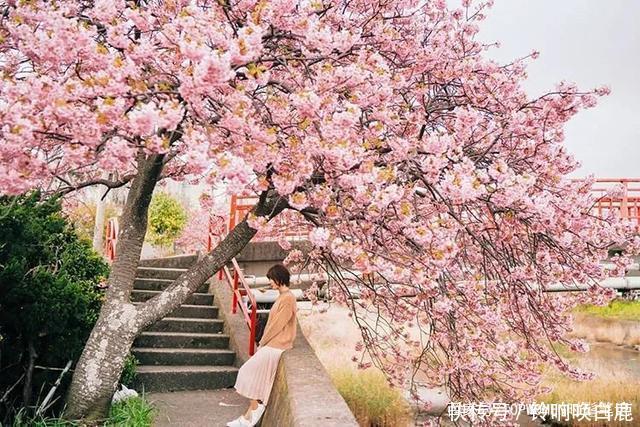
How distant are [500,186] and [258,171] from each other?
1.98m

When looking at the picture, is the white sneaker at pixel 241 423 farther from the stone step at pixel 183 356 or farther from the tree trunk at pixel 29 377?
the stone step at pixel 183 356

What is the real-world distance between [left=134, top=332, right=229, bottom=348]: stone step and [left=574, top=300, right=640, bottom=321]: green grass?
52.0 ft

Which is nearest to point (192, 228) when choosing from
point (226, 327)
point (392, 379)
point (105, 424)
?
point (226, 327)

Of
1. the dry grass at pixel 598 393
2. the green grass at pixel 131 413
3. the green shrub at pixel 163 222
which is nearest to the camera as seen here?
the green grass at pixel 131 413

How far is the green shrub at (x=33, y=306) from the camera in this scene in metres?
4.90

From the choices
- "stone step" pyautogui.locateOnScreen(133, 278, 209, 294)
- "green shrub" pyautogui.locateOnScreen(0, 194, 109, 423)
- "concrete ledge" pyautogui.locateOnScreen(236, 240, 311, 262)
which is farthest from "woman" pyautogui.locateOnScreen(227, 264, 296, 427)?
"concrete ledge" pyautogui.locateOnScreen(236, 240, 311, 262)

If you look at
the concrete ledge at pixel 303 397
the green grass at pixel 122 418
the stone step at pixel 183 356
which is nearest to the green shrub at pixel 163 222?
the stone step at pixel 183 356

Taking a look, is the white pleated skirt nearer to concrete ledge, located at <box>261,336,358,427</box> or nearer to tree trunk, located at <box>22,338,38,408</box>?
concrete ledge, located at <box>261,336,358,427</box>

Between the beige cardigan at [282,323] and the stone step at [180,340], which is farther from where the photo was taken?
the stone step at [180,340]

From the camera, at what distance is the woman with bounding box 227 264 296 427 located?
590cm

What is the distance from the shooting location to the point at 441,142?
504cm

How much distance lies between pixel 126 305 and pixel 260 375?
151cm

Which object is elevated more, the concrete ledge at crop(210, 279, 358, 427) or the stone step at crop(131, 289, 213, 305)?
the stone step at crop(131, 289, 213, 305)

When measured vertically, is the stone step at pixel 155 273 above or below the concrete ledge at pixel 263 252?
below
